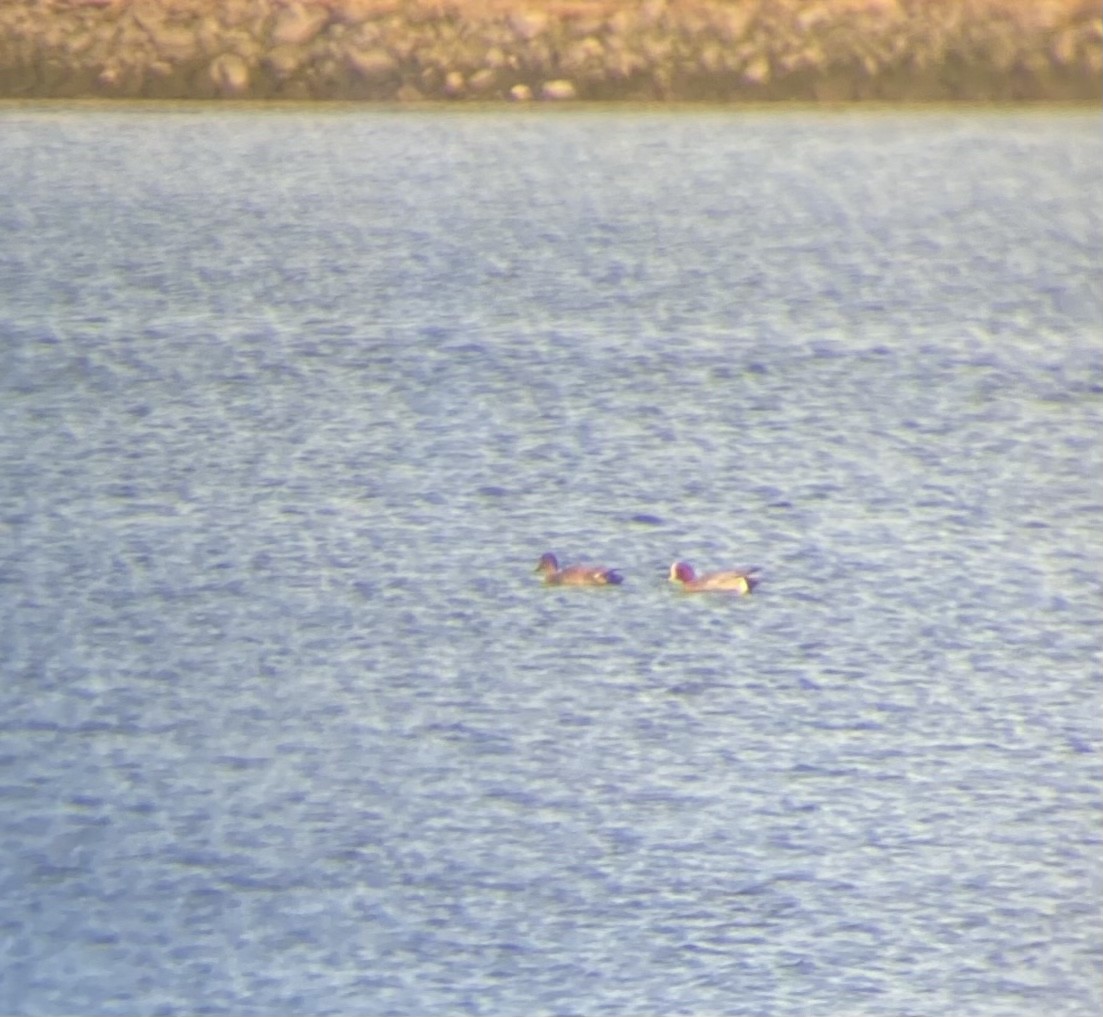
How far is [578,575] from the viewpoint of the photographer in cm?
315

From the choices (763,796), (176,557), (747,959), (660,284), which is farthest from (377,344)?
→ (747,959)

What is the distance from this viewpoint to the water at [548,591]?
2.16 m

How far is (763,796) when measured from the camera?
2457mm

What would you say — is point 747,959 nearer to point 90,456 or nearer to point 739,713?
point 739,713

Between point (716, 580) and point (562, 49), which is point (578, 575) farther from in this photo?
point (562, 49)

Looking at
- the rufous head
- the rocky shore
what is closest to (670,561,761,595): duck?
the rufous head

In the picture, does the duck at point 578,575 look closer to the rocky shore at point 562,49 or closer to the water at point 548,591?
the water at point 548,591

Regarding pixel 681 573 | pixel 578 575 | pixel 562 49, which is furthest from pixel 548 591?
pixel 562 49

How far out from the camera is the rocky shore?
651cm

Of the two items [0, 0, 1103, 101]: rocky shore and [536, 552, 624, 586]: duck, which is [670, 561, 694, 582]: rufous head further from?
[0, 0, 1103, 101]: rocky shore

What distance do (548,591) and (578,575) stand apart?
0.19 feet

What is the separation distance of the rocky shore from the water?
853 mm

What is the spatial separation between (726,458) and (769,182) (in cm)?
212

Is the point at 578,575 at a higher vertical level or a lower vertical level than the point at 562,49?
lower
